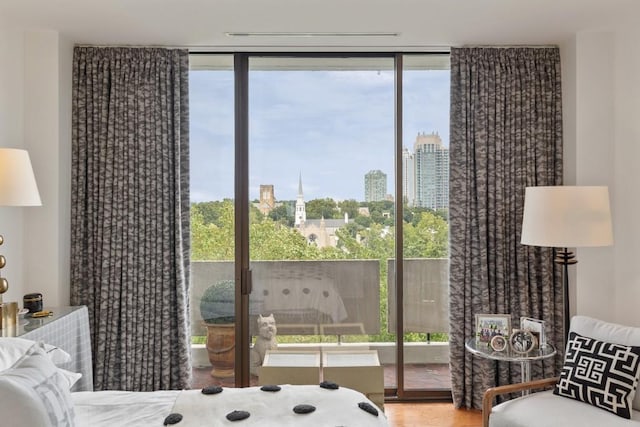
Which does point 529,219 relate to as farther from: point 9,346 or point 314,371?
point 9,346

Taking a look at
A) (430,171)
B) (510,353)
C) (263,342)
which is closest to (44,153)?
(263,342)

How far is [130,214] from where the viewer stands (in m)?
3.54

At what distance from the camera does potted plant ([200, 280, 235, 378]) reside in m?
3.74

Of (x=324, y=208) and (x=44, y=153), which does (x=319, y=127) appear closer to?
(x=324, y=208)

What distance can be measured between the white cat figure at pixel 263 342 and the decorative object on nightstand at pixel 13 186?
1633 mm

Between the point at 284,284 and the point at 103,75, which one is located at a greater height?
the point at 103,75

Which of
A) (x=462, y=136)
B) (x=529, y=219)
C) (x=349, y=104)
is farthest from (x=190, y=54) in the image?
(x=529, y=219)

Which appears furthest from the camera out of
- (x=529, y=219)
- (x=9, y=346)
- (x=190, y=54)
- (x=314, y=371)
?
(x=190, y=54)

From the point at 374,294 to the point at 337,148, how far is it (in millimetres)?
1158

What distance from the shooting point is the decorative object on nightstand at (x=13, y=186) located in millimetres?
2627

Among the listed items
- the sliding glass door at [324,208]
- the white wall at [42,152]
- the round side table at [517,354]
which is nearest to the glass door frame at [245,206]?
the sliding glass door at [324,208]

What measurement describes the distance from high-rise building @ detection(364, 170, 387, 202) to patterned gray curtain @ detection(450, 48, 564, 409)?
0.55 meters

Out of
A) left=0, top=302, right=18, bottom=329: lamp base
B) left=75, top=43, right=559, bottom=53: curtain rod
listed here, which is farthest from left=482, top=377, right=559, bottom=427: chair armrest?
left=0, top=302, right=18, bottom=329: lamp base

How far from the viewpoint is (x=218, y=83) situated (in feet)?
12.3
